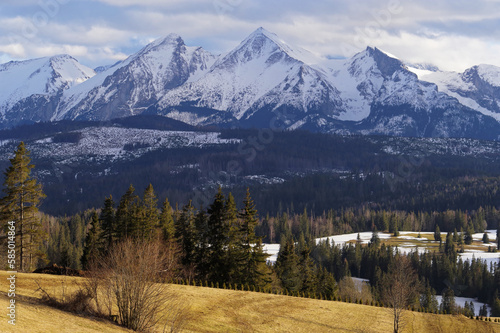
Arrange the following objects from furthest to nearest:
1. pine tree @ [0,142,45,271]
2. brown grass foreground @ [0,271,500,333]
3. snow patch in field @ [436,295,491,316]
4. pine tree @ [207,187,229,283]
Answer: snow patch in field @ [436,295,491,316] < pine tree @ [207,187,229,283] < pine tree @ [0,142,45,271] < brown grass foreground @ [0,271,500,333]

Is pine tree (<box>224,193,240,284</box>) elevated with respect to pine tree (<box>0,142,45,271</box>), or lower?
lower

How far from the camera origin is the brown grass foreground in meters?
46.1

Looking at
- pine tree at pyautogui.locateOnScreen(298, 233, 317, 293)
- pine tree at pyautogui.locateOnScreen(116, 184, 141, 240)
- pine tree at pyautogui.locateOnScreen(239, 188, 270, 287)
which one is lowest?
pine tree at pyautogui.locateOnScreen(298, 233, 317, 293)

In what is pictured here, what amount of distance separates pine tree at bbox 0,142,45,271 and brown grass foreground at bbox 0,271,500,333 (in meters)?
10.5

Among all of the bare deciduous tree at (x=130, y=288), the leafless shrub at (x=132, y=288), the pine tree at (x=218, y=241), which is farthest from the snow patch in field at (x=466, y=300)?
the leafless shrub at (x=132, y=288)

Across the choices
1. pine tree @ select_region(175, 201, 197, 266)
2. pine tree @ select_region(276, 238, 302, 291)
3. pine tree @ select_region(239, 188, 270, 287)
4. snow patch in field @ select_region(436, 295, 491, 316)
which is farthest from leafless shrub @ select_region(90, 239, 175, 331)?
snow patch in field @ select_region(436, 295, 491, 316)

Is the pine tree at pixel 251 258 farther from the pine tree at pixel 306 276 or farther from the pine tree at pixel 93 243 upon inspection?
the pine tree at pixel 93 243

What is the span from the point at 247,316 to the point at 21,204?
31.3 meters

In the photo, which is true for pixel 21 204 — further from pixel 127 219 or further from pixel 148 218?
pixel 148 218

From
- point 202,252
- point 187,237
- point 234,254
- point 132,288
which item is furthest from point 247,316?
point 187,237

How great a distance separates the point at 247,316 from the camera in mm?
60281

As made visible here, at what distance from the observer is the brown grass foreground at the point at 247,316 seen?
4612 centimetres

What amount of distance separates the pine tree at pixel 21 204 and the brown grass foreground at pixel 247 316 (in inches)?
411

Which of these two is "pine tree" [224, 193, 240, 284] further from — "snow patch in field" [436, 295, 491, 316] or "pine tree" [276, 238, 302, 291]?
"snow patch in field" [436, 295, 491, 316]
